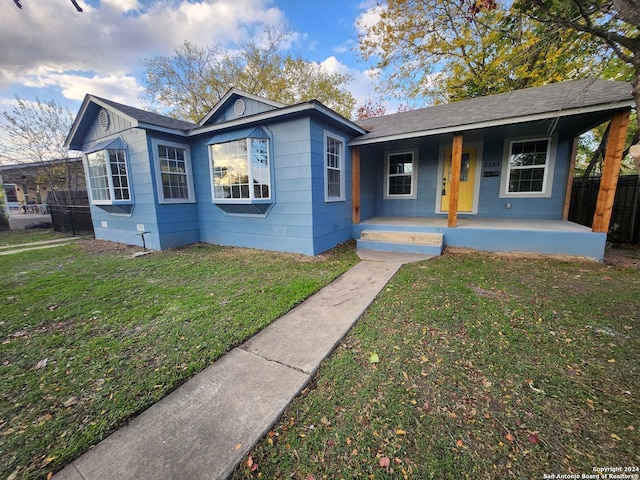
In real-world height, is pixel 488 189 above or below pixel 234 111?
below

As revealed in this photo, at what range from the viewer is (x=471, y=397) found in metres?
1.84

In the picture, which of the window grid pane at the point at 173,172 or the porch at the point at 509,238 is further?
the window grid pane at the point at 173,172

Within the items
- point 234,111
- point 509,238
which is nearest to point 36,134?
point 234,111

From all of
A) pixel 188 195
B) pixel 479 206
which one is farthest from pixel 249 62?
pixel 479 206

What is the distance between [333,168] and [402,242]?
2.47 metres

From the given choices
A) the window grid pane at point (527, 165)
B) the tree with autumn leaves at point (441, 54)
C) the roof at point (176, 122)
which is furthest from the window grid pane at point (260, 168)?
the tree with autumn leaves at point (441, 54)

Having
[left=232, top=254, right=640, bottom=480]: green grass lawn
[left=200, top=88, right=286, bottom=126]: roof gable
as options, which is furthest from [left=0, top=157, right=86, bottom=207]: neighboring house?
[left=232, top=254, right=640, bottom=480]: green grass lawn

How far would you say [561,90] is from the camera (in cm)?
574

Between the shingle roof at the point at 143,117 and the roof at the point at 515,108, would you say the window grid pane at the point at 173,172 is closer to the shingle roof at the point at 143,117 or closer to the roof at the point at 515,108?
the shingle roof at the point at 143,117

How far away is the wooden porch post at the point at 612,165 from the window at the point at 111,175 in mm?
10685

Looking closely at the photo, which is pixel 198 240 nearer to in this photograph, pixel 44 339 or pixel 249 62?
pixel 44 339

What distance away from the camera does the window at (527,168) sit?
21.6 feet

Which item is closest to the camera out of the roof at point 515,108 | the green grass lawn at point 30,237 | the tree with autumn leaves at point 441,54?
the roof at point 515,108

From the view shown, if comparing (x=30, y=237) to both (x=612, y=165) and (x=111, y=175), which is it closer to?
(x=111, y=175)
